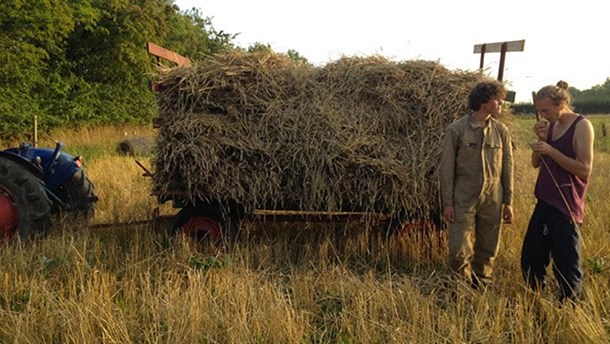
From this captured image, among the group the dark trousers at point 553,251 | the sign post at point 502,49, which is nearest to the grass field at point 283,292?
the dark trousers at point 553,251

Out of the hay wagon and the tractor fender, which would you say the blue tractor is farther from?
the hay wagon

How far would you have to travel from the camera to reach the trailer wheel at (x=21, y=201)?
5059mm

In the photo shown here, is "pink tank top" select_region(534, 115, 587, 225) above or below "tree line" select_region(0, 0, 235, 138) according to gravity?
below

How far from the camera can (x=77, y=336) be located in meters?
3.12

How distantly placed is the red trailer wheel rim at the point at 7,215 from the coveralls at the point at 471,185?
410cm

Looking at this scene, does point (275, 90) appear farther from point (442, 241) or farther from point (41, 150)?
point (41, 150)

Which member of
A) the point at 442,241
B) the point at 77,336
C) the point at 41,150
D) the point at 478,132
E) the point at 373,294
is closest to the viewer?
the point at 77,336

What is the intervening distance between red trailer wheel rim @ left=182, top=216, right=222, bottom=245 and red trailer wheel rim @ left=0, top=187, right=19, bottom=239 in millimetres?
1666

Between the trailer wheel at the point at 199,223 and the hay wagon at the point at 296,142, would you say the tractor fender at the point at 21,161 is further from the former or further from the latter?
the trailer wheel at the point at 199,223

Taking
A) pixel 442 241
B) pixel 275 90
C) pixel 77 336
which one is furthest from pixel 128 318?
pixel 442 241

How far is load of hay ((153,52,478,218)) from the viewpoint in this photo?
4805mm

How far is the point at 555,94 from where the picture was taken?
3.71m

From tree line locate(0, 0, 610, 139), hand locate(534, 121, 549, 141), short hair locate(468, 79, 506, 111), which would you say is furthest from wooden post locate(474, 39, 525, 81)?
tree line locate(0, 0, 610, 139)

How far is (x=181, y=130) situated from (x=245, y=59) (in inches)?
44.5
